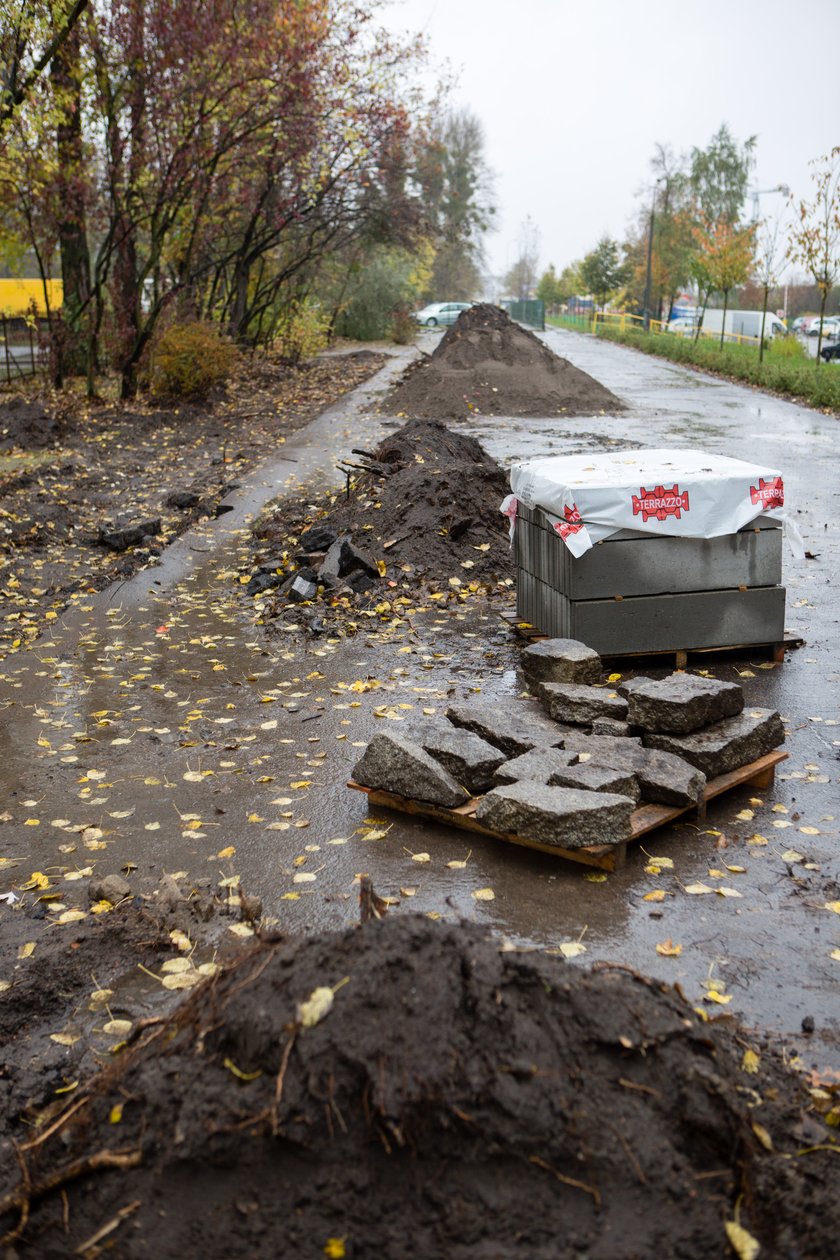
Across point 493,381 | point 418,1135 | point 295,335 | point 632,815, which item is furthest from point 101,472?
point 295,335

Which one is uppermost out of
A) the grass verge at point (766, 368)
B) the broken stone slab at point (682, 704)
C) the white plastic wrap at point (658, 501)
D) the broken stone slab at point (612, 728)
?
the grass verge at point (766, 368)

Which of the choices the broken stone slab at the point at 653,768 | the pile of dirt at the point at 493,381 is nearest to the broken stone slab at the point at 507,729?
the broken stone slab at the point at 653,768

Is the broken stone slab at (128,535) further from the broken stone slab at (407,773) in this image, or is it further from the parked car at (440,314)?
the parked car at (440,314)

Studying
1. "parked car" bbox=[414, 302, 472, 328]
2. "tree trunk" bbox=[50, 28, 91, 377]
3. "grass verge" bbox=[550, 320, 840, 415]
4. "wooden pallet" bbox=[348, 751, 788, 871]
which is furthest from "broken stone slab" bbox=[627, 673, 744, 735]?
"parked car" bbox=[414, 302, 472, 328]

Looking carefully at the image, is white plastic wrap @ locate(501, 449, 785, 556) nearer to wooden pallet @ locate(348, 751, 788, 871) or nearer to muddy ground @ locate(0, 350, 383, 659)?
wooden pallet @ locate(348, 751, 788, 871)

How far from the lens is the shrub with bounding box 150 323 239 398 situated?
22094 millimetres

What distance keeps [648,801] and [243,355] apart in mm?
25721

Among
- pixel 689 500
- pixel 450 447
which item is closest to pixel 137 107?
pixel 450 447

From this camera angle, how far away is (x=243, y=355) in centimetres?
2919

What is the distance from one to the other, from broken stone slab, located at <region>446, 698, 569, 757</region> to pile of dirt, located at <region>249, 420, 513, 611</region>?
11.5ft

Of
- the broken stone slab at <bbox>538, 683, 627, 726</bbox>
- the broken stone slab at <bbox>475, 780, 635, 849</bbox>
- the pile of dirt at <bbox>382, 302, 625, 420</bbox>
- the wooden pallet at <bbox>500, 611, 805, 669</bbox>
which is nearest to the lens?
the broken stone slab at <bbox>475, 780, 635, 849</bbox>

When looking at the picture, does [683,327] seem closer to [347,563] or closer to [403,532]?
[403,532]

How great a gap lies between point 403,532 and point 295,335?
77.6 feet

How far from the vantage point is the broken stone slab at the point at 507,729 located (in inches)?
231
